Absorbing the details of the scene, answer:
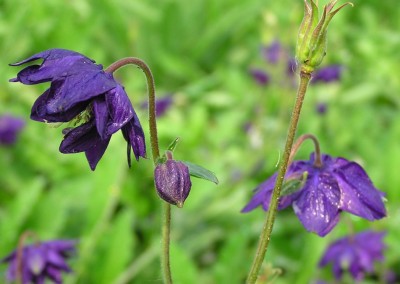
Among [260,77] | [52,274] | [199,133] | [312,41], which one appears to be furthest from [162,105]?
[312,41]

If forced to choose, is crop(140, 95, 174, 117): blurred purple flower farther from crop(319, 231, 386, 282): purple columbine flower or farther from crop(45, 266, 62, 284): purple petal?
crop(45, 266, 62, 284): purple petal

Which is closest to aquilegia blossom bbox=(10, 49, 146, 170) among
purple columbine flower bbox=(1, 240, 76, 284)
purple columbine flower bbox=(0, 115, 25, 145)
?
purple columbine flower bbox=(1, 240, 76, 284)

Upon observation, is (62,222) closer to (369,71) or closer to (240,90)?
(240,90)

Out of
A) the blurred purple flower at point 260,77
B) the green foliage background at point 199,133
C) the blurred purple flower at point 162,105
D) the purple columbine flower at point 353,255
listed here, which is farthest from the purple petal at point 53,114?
the blurred purple flower at point 260,77

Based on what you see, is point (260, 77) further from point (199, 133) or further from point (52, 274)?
point (52, 274)

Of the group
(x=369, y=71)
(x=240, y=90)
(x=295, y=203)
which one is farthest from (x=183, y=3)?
(x=295, y=203)

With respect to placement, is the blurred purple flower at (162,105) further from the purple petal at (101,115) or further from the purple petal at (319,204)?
the purple petal at (101,115)
